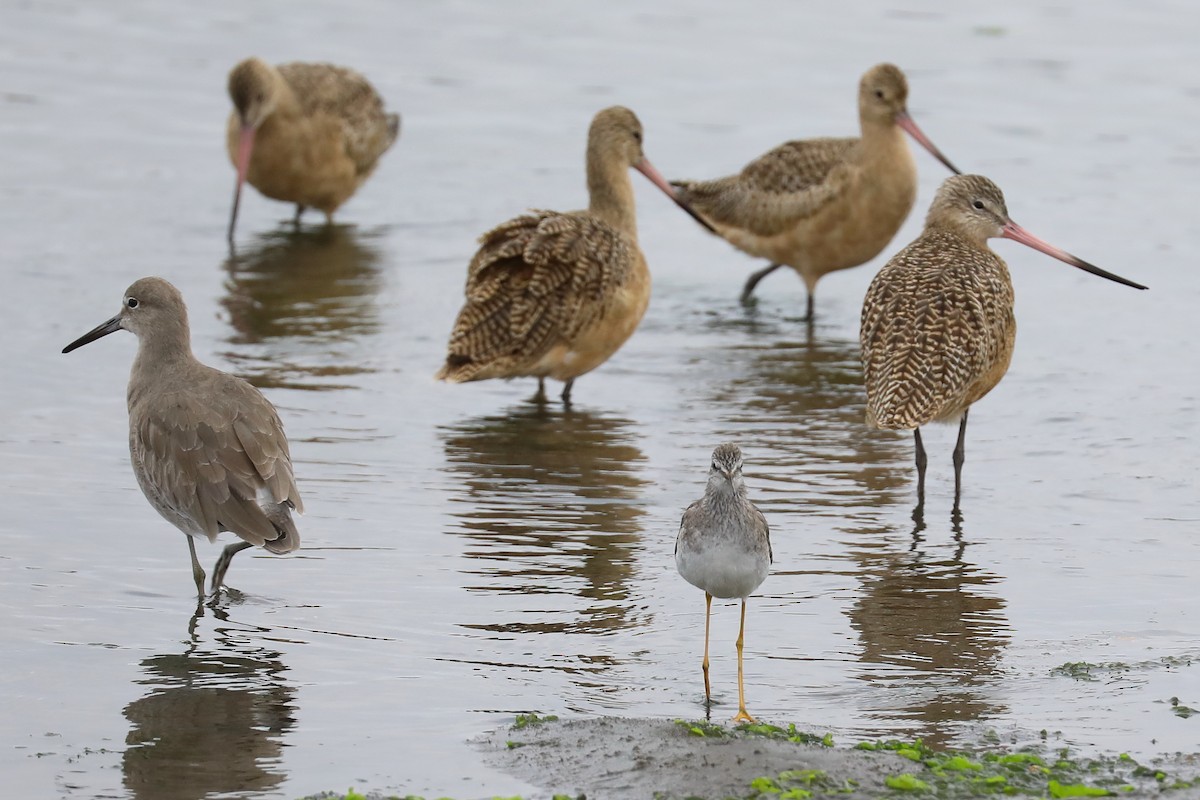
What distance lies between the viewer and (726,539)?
531cm

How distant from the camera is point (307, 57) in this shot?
16344 millimetres

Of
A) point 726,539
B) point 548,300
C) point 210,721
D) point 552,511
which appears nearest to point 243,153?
point 548,300

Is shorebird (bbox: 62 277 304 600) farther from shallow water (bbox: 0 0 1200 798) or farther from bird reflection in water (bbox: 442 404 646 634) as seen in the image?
bird reflection in water (bbox: 442 404 646 634)

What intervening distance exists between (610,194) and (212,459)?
393 centimetres

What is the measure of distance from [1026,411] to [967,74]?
829cm

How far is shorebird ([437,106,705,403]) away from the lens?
9.01 meters

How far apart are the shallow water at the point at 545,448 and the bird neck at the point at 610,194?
77cm

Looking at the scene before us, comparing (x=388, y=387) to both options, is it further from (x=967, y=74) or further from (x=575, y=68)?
(x=967, y=74)

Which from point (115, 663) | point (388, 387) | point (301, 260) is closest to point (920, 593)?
point (115, 663)

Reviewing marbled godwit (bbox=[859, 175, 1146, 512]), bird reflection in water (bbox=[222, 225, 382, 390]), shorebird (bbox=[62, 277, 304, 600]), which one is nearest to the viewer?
shorebird (bbox=[62, 277, 304, 600])

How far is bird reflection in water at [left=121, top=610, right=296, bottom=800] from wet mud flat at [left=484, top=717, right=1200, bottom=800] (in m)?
0.63

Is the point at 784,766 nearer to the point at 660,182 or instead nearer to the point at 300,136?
the point at 660,182

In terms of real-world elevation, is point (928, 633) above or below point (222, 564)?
below

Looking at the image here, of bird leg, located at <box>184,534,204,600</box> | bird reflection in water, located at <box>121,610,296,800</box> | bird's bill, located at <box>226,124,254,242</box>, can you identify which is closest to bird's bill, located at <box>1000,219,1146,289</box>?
bird leg, located at <box>184,534,204,600</box>
